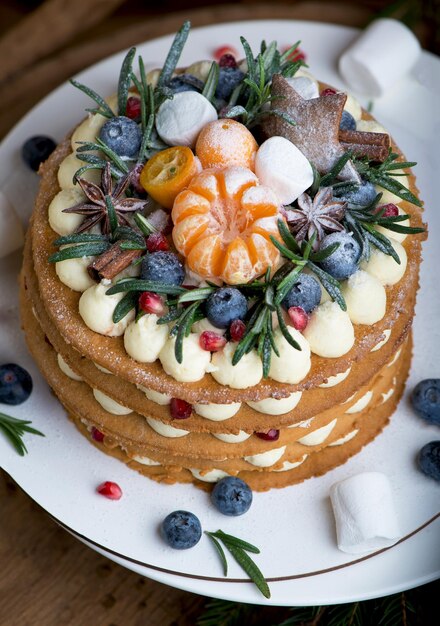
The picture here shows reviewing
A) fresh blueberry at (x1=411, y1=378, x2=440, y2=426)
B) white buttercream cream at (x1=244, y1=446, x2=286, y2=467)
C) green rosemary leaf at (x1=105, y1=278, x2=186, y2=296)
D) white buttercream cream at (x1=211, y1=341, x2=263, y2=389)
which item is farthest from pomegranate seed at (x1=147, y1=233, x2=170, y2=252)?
fresh blueberry at (x1=411, y1=378, x2=440, y2=426)

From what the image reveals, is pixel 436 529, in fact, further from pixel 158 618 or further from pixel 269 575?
pixel 158 618

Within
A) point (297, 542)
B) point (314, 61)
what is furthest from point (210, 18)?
point (297, 542)

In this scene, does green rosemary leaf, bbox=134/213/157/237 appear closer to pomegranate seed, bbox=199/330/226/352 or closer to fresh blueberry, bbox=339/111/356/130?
pomegranate seed, bbox=199/330/226/352

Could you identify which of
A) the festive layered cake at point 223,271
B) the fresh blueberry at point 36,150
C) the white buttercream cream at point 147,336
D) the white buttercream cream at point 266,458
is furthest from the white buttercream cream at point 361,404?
the fresh blueberry at point 36,150

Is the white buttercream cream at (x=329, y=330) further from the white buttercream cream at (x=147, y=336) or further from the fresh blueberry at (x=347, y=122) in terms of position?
the fresh blueberry at (x=347, y=122)

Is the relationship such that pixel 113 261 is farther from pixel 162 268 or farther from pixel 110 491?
pixel 110 491

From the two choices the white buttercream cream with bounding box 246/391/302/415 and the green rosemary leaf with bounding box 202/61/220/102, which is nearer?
the white buttercream cream with bounding box 246/391/302/415
